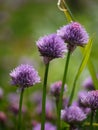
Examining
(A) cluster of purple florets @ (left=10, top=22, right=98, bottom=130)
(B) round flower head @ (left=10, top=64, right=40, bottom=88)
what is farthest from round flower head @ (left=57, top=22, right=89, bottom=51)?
(B) round flower head @ (left=10, top=64, right=40, bottom=88)

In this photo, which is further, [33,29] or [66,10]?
[33,29]

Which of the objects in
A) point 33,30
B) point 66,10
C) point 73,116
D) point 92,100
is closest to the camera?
point 92,100

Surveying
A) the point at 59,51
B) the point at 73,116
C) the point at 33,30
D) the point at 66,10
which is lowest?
the point at 73,116

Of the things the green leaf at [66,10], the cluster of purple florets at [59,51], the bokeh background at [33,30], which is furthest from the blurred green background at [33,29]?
the cluster of purple florets at [59,51]

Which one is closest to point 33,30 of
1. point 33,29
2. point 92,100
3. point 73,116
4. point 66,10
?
point 33,29

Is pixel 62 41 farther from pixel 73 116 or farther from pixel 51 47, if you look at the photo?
pixel 73 116

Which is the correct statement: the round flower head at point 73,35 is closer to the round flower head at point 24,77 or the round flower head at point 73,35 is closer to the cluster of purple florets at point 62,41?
the cluster of purple florets at point 62,41

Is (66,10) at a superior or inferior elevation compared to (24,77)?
superior

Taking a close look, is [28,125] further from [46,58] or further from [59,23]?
[59,23]
